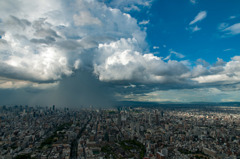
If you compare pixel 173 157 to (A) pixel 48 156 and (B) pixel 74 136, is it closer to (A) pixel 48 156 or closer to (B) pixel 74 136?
(A) pixel 48 156

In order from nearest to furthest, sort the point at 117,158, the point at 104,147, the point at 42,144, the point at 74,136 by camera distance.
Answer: the point at 117,158, the point at 104,147, the point at 42,144, the point at 74,136

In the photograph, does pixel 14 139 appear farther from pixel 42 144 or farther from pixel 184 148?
pixel 184 148

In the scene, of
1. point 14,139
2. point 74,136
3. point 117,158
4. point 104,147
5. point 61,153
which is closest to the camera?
point 117,158

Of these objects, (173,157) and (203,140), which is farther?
(203,140)

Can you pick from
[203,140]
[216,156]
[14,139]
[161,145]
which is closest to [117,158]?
[161,145]

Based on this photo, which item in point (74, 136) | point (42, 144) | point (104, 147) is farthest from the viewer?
point (74, 136)

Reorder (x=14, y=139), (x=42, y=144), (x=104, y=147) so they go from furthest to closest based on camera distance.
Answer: (x=14, y=139) < (x=42, y=144) < (x=104, y=147)

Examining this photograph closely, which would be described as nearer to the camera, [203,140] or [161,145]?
[161,145]

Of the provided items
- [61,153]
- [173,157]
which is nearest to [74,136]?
[61,153]
